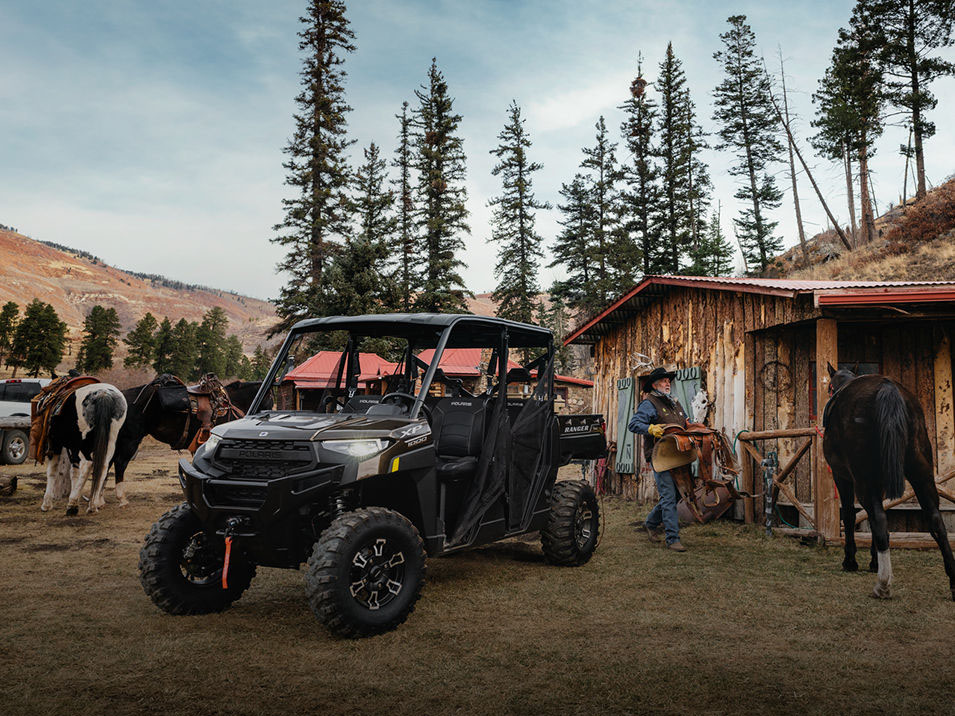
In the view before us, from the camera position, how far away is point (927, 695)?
3.73 metres

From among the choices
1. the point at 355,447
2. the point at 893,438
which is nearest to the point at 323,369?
the point at 355,447

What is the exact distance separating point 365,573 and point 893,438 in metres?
5.26

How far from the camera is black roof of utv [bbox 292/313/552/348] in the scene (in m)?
5.75

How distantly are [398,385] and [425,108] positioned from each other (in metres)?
36.8

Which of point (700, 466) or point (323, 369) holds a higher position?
point (323, 369)

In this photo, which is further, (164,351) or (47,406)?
(164,351)

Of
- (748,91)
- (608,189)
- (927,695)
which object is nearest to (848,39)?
(748,91)

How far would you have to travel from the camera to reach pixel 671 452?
838 cm

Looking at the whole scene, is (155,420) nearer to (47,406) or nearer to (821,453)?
(47,406)

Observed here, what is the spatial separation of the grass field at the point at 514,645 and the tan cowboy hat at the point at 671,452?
1308 millimetres

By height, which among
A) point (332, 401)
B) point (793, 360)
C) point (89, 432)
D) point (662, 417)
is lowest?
point (89, 432)

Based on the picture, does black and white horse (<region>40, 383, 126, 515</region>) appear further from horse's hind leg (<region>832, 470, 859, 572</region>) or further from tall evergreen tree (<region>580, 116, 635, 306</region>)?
tall evergreen tree (<region>580, 116, 635, 306</region>)

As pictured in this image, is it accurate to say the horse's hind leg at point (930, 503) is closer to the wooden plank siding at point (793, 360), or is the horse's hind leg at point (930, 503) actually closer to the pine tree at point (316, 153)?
the wooden plank siding at point (793, 360)

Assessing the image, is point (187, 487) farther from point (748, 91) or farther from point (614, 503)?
point (748, 91)
